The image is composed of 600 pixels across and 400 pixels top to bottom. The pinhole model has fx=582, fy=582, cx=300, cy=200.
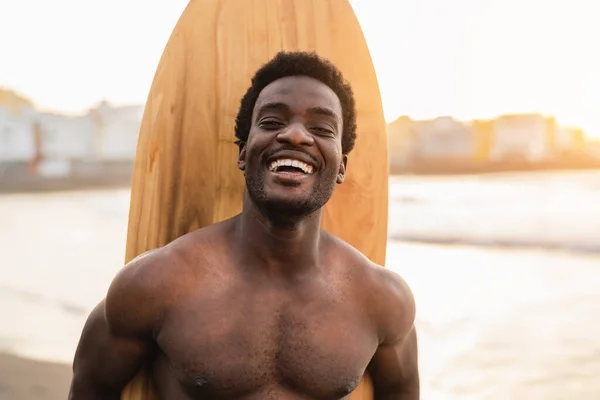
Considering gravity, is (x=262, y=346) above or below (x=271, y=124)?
below

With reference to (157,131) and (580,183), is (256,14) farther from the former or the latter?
(580,183)

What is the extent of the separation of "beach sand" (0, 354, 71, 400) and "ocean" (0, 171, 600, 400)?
5.0 inches

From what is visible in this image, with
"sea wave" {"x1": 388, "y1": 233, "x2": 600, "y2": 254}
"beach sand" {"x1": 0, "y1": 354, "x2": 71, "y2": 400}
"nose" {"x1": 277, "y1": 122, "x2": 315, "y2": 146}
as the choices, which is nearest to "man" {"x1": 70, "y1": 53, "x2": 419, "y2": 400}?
"nose" {"x1": 277, "y1": 122, "x2": 315, "y2": 146}

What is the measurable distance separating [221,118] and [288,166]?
0.46 meters

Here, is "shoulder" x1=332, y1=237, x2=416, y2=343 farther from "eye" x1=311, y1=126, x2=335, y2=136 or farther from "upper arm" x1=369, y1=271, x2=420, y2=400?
"eye" x1=311, y1=126, x2=335, y2=136


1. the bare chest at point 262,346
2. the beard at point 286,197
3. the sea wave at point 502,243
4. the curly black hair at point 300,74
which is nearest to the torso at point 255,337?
the bare chest at point 262,346

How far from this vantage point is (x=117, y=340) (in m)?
1.14

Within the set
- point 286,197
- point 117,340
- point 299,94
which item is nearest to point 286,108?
point 299,94

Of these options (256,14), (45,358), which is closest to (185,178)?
(256,14)

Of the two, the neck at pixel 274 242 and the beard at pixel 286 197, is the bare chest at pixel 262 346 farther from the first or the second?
the beard at pixel 286 197

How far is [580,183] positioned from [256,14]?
551 centimetres

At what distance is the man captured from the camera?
1071 mm

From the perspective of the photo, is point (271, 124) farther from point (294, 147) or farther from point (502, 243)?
point (502, 243)

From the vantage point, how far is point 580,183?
608 cm
